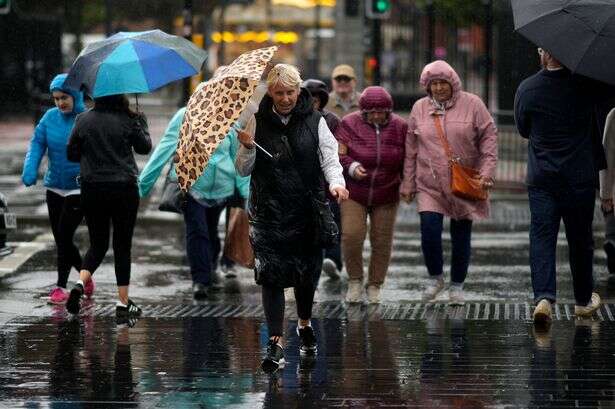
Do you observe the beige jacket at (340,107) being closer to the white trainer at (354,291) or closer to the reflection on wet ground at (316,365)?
the white trainer at (354,291)

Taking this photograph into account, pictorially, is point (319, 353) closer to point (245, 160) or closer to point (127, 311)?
point (245, 160)

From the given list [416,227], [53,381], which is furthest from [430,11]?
[53,381]

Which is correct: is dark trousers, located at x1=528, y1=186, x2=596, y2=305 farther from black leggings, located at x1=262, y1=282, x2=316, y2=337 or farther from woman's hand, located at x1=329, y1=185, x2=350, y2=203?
woman's hand, located at x1=329, y1=185, x2=350, y2=203

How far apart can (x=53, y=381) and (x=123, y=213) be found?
8.60 feet

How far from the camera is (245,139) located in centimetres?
868

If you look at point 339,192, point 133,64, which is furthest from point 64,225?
point 339,192

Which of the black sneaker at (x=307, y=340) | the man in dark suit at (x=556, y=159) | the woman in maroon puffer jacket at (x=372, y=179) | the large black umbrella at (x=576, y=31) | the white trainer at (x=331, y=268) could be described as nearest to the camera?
the black sneaker at (x=307, y=340)

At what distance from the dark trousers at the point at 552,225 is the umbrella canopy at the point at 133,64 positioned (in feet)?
8.39

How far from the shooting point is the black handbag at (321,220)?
886 centimetres

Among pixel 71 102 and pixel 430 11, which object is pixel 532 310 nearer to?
pixel 71 102

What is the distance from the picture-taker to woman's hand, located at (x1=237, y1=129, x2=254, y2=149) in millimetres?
8680

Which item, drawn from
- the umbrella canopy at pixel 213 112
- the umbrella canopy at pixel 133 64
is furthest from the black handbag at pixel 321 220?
the umbrella canopy at pixel 133 64

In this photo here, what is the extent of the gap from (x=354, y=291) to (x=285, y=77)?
3449 millimetres

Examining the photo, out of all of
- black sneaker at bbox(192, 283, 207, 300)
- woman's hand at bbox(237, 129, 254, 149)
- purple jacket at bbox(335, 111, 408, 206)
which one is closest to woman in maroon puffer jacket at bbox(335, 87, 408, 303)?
purple jacket at bbox(335, 111, 408, 206)
